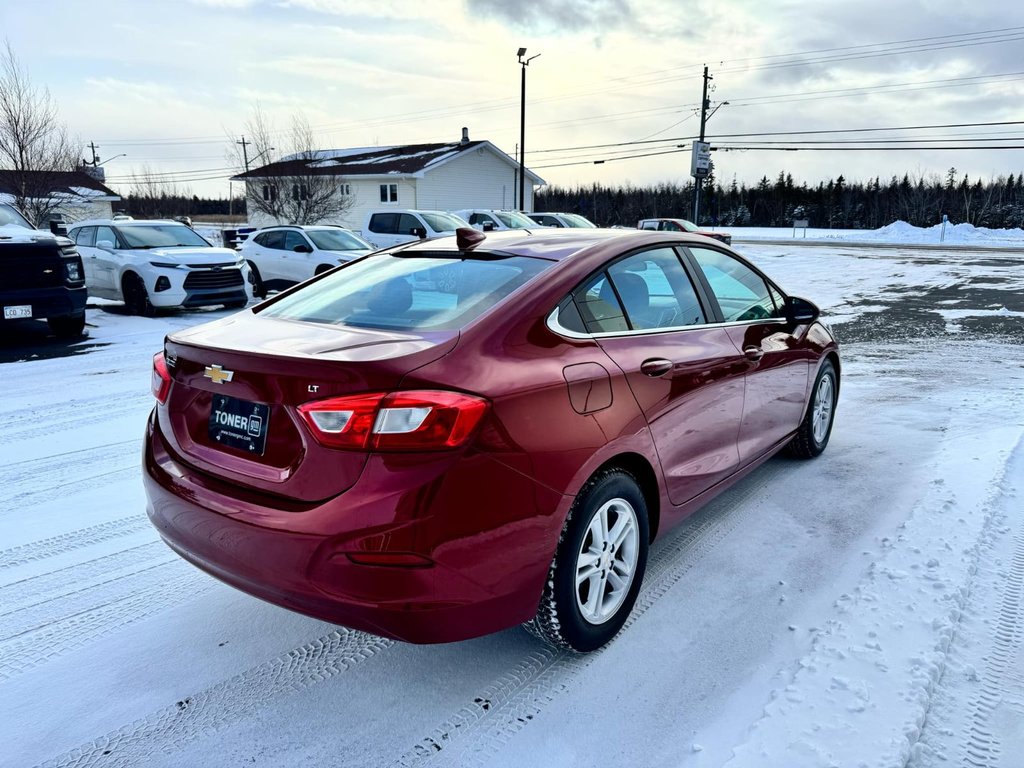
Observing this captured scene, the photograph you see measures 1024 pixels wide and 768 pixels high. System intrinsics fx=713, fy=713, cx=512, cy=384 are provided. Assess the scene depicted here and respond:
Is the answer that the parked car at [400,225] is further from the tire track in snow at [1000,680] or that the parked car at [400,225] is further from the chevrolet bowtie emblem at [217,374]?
the tire track in snow at [1000,680]

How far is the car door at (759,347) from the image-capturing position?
3.75m

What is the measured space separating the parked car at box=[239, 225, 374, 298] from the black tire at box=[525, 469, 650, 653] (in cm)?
1201

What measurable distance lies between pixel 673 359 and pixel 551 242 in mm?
767

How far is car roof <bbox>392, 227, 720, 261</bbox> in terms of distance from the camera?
311 centimetres

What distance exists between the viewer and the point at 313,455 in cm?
220

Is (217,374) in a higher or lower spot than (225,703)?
higher

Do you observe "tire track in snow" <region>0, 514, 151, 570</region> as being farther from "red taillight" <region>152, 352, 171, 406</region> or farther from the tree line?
the tree line

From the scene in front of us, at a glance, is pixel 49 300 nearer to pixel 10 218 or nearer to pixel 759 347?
pixel 10 218

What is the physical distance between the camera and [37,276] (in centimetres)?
879

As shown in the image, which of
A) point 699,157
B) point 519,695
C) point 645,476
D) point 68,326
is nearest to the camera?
point 519,695

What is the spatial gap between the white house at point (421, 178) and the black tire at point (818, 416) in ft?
116

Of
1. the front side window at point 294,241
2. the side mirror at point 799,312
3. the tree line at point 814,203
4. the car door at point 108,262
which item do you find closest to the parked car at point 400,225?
the front side window at point 294,241

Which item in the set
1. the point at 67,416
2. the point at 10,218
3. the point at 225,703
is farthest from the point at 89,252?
the point at 225,703

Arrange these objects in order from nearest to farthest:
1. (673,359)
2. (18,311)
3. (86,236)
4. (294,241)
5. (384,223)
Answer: (673,359) < (18,311) < (86,236) < (294,241) < (384,223)
